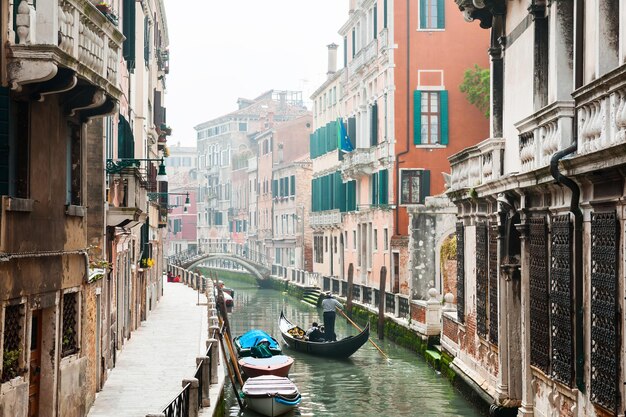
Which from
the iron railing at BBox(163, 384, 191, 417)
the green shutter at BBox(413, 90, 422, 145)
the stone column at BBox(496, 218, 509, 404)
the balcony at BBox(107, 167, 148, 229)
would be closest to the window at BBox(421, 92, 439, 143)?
the green shutter at BBox(413, 90, 422, 145)

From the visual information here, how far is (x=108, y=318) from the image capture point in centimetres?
1652

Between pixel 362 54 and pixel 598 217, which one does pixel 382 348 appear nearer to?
pixel 362 54

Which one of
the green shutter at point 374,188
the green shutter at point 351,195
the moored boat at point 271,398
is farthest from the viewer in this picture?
the green shutter at point 351,195

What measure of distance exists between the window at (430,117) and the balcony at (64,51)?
2084 centimetres

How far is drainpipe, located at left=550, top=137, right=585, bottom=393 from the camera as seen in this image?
10.7m

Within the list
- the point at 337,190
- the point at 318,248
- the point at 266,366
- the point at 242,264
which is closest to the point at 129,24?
the point at 266,366

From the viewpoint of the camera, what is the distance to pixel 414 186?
1254 inches

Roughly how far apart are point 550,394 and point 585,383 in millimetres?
1562

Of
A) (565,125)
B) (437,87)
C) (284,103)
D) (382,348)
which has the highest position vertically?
(284,103)

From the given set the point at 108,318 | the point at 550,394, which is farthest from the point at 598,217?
the point at 108,318

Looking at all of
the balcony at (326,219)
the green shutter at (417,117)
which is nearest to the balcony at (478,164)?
the green shutter at (417,117)

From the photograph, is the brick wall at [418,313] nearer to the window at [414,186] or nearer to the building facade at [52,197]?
the window at [414,186]

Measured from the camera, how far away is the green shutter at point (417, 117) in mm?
31281

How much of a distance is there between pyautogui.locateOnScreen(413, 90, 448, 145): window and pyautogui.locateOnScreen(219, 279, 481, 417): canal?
6801mm
